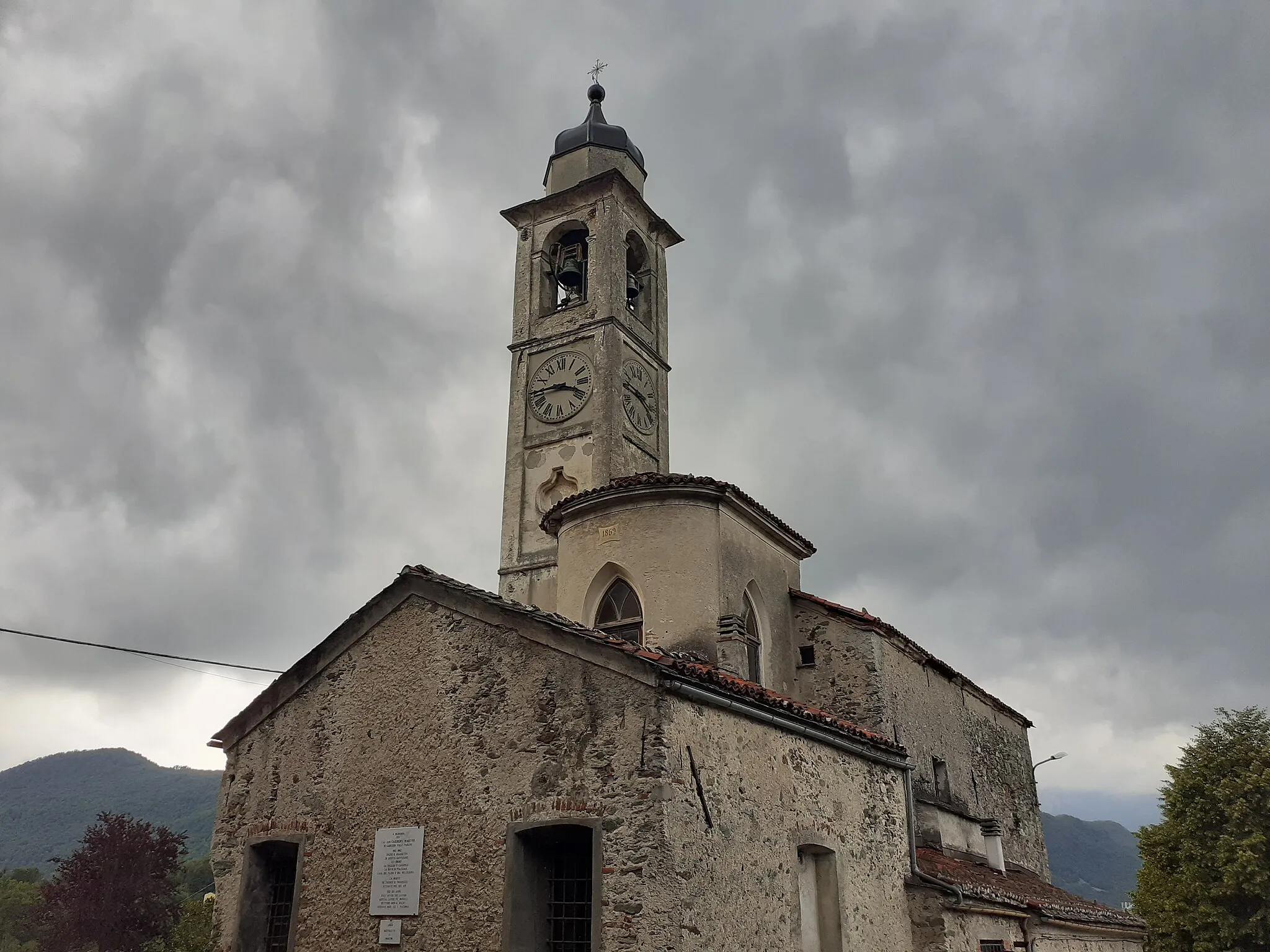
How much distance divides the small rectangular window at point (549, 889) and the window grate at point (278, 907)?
346 cm

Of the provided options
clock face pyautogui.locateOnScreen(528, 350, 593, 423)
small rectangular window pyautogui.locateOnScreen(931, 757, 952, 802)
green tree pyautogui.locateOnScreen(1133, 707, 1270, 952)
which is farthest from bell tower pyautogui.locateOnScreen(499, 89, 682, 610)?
green tree pyautogui.locateOnScreen(1133, 707, 1270, 952)

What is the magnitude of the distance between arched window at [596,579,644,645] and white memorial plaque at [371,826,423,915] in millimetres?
5581

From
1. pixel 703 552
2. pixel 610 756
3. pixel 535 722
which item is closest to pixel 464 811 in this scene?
pixel 535 722

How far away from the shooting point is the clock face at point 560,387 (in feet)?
87.5

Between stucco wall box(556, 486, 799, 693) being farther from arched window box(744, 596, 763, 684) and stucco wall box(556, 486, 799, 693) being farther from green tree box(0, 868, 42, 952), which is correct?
green tree box(0, 868, 42, 952)

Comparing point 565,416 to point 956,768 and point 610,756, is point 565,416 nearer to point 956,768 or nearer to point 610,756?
point 956,768

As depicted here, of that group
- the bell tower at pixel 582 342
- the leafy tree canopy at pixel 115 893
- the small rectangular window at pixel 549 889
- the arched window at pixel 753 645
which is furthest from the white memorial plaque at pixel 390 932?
the leafy tree canopy at pixel 115 893

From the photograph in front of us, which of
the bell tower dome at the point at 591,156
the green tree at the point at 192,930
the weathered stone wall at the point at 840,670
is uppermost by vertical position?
the bell tower dome at the point at 591,156

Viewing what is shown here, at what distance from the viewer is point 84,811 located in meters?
188

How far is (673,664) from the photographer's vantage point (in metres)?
9.23

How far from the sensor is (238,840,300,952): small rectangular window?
1140 centimetres

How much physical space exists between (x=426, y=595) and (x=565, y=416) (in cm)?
1573

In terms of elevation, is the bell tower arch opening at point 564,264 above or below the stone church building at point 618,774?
above

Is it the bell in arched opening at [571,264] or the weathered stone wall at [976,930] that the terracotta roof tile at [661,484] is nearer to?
the weathered stone wall at [976,930]
